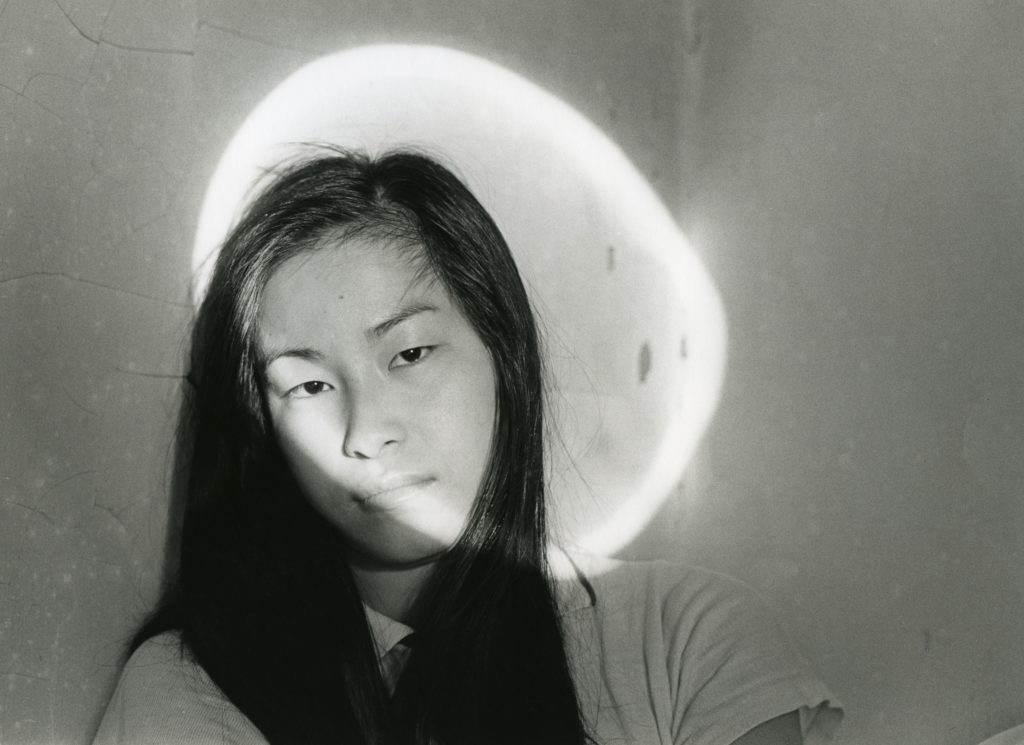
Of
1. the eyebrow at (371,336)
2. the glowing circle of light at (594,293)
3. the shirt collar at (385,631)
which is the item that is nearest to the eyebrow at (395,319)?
the eyebrow at (371,336)

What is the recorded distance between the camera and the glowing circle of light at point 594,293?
0.88m

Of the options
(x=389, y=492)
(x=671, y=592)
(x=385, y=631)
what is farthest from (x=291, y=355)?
(x=671, y=592)

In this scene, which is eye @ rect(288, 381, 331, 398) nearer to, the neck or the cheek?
the cheek

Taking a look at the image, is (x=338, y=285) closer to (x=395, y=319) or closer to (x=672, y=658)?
(x=395, y=319)

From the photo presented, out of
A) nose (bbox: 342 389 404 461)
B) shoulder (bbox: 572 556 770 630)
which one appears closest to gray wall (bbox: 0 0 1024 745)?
shoulder (bbox: 572 556 770 630)

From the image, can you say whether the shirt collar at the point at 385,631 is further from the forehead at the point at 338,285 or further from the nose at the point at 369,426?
the forehead at the point at 338,285

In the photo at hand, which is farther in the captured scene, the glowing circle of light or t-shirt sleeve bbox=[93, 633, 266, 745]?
the glowing circle of light

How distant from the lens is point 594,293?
904 mm

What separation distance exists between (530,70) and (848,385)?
0.37 m

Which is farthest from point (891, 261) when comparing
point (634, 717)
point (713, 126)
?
point (634, 717)

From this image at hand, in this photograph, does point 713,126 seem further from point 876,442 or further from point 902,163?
point 876,442

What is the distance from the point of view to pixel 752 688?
0.86m

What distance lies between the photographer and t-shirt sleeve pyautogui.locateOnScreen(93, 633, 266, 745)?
78 cm

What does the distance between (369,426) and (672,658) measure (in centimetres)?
31
